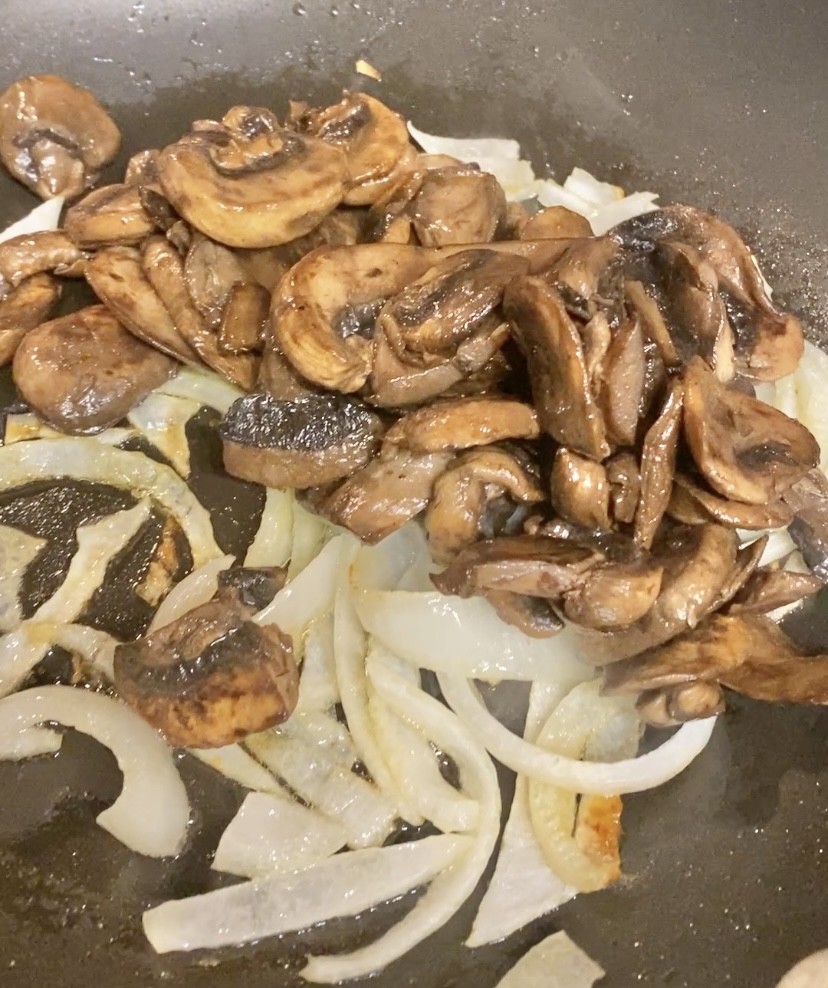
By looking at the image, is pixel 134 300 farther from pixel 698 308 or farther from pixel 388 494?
pixel 698 308

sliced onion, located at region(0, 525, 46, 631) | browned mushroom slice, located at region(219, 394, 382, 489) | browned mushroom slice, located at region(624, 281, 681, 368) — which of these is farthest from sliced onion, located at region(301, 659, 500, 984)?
browned mushroom slice, located at region(624, 281, 681, 368)

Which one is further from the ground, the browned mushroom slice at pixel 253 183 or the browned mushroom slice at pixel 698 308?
the browned mushroom slice at pixel 698 308

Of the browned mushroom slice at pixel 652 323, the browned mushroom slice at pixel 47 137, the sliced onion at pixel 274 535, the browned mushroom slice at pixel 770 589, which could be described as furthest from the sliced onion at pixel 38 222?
the browned mushroom slice at pixel 770 589

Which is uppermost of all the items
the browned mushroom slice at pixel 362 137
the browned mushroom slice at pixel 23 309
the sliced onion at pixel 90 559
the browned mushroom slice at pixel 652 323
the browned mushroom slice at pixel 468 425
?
the browned mushroom slice at pixel 652 323

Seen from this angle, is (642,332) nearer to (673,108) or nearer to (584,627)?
(584,627)

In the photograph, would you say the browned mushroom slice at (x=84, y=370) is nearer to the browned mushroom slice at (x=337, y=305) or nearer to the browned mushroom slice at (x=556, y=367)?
the browned mushroom slice at (x=337, y=305)

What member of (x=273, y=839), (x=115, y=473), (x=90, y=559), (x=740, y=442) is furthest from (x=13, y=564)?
(x=740, y=442)

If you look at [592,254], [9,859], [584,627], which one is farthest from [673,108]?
[9,859]

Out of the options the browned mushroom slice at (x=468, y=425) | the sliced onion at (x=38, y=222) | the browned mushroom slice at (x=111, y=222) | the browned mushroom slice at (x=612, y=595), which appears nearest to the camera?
the browned mushroom slice at (x=612, y=595)

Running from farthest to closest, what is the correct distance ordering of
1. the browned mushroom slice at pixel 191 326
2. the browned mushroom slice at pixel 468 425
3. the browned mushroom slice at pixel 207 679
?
the browned mushroom slice at pixel 191 326 < the browned mushroom slice at pixel 207 679 < the browned mushroom slice at pixel 468 425
